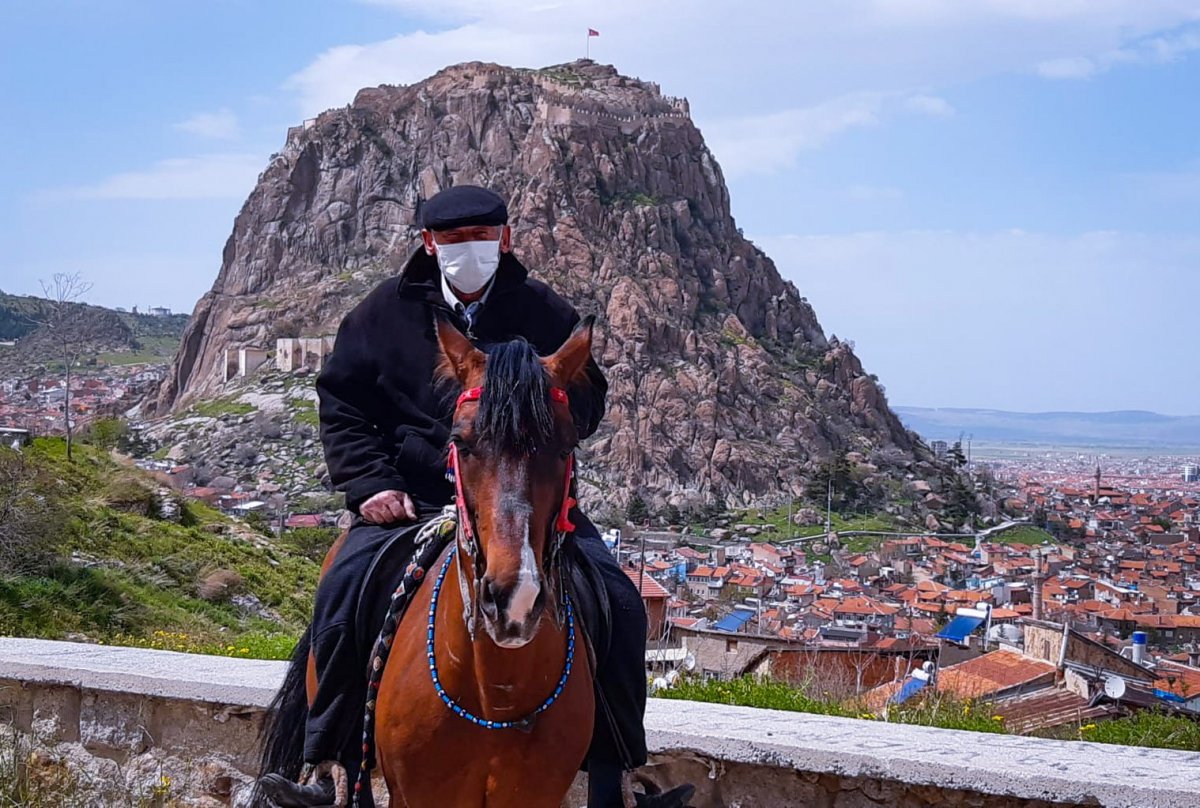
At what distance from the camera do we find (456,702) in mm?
2877

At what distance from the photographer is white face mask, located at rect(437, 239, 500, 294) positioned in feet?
11.9

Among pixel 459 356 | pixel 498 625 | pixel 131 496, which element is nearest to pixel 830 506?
pixel 131 496

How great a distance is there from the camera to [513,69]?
144000 mm

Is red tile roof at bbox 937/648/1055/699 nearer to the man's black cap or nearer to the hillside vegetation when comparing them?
the man's black cap

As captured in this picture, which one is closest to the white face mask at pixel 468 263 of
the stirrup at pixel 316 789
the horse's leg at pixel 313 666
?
the horse's leg at pixel 313 666

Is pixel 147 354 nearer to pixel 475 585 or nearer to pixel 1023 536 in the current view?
pixel 1023 536

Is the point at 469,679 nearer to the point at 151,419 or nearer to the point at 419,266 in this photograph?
the point at 419,266

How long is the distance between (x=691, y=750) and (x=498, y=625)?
186 cm

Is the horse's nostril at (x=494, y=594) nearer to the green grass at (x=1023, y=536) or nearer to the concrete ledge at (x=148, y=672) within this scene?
the concrete ledge at (x=148, y=672)

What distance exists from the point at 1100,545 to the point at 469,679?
97.6m

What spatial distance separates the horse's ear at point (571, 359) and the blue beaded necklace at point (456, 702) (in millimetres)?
497

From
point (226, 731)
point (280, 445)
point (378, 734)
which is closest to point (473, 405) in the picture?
point (378, 734)

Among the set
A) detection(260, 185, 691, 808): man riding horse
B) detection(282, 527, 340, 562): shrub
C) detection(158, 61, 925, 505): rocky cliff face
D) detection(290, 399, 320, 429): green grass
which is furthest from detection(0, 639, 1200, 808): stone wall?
detection(158, 61, 925, 505): rocky cliff face

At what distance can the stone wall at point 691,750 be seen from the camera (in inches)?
145
